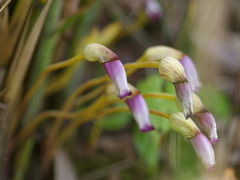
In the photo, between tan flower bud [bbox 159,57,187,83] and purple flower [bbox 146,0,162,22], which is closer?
tan flower bud [bbox 159,57,187,83]

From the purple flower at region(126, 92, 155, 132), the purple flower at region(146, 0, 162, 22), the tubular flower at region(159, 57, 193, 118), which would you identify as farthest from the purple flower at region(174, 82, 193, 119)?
the purple flower at region(146, 0, 162, 22)

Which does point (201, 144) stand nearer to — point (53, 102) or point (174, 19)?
point (53, 102)

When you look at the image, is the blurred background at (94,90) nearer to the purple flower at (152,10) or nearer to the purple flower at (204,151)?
the purple flower at (152,10)

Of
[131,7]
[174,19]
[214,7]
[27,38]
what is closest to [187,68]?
[27,38]

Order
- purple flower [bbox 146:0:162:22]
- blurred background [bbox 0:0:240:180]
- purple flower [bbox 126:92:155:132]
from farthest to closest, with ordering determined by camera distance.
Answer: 1. purple flower [bbox 146:0:162:22]
2. blurred background [bbox 0:0:240:180]
3. purple flower [bbox 126:92:155:132]

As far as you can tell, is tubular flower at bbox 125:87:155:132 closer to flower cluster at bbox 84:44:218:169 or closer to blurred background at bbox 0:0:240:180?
flower cluster at bbox 84:44:218:169

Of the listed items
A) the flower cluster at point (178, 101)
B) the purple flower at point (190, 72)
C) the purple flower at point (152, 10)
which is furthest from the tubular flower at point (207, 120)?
the purple flower at point (152, 10)

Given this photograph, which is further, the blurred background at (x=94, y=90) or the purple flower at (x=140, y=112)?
the blurred background at (x=94, y=90)

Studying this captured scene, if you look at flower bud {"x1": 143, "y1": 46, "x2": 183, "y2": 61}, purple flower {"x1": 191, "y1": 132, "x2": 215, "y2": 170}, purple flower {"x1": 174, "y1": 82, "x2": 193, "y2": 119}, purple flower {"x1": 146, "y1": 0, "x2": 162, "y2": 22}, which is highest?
purple flower {"x1": 146, "y1": 0, "x2": 162, "y2": 22}
